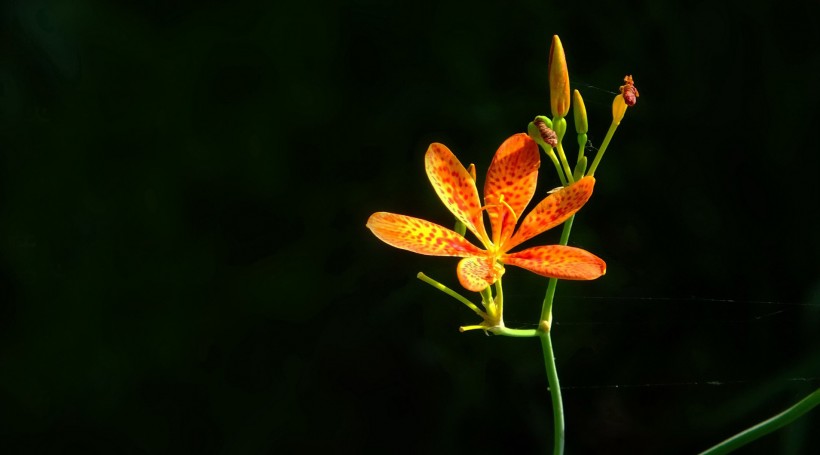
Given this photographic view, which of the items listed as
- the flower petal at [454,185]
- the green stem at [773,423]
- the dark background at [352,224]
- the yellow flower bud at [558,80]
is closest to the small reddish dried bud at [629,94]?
the yellow flower bud at [558,80]

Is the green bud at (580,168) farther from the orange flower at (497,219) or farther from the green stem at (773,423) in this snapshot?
the green stem at (773,423)

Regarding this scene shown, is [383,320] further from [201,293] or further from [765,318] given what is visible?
[765,318]

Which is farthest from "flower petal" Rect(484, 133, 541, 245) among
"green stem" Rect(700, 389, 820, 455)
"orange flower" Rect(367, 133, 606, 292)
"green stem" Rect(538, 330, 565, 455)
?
"green stem" Rect(700, 389, 820, 455)

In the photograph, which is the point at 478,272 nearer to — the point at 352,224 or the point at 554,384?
the point at 554,384

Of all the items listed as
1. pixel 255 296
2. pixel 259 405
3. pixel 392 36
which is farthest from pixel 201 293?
pixel 392 36

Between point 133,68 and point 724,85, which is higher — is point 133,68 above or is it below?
below

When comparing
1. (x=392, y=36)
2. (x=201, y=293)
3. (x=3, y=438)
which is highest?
(x=392, y=36)
